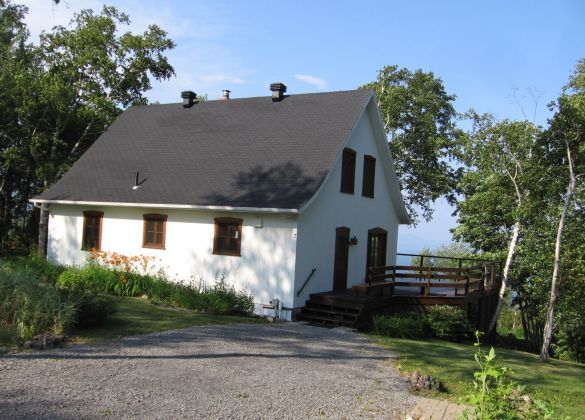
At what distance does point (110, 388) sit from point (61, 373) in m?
0.87

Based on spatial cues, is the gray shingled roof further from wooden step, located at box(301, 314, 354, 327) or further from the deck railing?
the deck railing

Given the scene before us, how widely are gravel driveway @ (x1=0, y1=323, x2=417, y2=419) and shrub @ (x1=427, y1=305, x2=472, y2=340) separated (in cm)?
558

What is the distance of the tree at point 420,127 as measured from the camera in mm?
28938

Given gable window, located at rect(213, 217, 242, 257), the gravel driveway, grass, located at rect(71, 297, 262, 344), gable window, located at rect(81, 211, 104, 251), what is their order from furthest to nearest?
gable window, located at rect(81, 211, 104, 251) → gable window, located at rect(213, 217, 242, 257) → grass, located at rect(71, 297, 262, 344) → the gravel driveway

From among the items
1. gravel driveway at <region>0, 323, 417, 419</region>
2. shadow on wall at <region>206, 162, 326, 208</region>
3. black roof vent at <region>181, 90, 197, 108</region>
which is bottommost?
gravel driveway at <region>0, 323, 417, 419</region>

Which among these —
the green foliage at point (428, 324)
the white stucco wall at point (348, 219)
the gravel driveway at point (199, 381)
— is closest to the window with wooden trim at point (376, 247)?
the white stucco wall at point (348, 219)

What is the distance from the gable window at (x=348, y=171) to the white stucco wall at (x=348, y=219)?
205 millimetres

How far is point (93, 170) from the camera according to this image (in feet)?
66.6

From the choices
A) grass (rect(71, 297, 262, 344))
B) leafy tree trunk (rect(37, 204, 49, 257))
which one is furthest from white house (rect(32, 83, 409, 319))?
leafy tree trunk (rect(37, 204, 49, 257))

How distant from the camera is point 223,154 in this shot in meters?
18.6

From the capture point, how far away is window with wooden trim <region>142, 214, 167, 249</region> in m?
17.7

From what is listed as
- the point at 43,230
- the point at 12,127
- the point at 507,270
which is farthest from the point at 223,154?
the point at 12,127

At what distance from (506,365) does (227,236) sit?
8579 millimetres

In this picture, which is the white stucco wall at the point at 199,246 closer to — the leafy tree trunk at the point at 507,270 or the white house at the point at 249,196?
the white house at the point at 249,196
